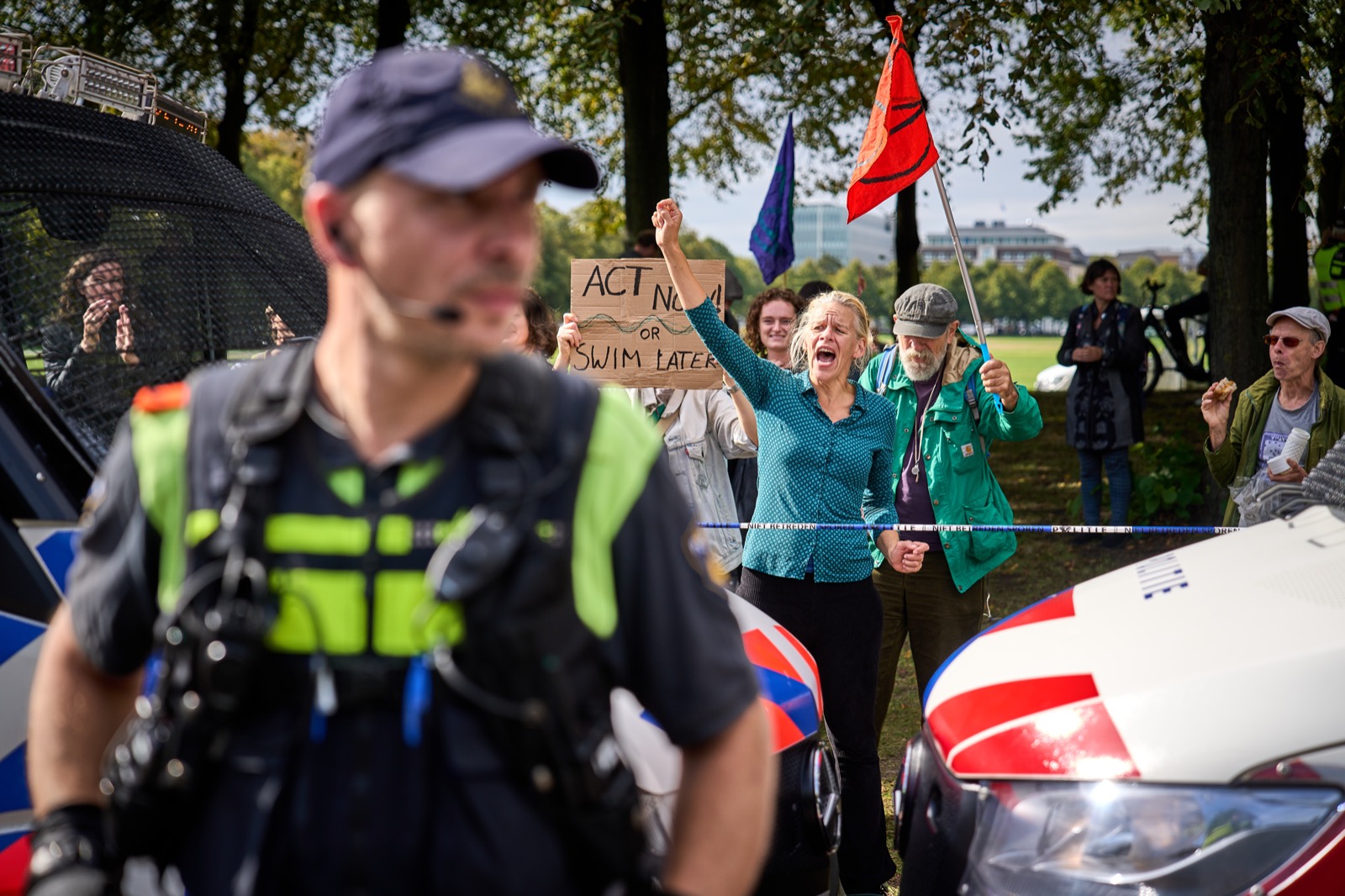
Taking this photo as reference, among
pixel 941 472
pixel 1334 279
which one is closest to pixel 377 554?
pixel 941 472

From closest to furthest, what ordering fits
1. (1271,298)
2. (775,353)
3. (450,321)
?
(450,321), (775,353), (1271,298)

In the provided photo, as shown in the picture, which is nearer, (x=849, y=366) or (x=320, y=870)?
(x=320, y=870)

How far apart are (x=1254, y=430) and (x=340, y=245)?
227 inches

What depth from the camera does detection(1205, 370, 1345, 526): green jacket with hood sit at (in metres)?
6.06

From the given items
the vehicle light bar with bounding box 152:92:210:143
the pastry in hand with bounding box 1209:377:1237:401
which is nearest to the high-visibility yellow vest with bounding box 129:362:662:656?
the vehicle light bar with bounding box 152:92:210:143

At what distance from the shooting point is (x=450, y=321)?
1.48 m

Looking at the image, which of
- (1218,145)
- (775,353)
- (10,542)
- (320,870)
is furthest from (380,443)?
(1218,145)

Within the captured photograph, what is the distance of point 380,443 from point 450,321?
19 cm

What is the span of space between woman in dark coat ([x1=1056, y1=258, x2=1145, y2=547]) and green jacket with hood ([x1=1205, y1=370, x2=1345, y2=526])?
4.07 meters

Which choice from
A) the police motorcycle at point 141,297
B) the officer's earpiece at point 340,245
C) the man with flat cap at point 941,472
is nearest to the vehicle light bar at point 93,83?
the police motorcycle at point 141,297

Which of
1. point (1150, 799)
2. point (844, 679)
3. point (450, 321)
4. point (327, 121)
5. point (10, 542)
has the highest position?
point (327, 121)

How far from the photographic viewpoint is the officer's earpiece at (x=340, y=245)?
1.53m

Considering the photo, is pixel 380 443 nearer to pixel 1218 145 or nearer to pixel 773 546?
pixel 773 546

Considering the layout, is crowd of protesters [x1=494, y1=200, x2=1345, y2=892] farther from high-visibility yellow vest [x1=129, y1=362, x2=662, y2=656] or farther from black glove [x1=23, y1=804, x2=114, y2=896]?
black glove [x1=23, y1=804, x2=114, y2=896]
